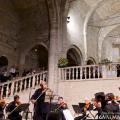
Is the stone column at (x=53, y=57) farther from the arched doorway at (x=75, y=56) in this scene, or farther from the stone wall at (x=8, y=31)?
the arched doorway at (x=75, y=56)

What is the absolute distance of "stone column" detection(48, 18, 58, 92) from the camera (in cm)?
1540

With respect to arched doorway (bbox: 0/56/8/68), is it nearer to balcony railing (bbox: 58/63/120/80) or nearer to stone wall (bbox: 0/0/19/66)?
stone wall (bbox: 0/0/19/66)

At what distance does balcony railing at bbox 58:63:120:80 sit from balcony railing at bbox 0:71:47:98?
5.60 ft

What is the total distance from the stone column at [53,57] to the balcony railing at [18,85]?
2.86ft

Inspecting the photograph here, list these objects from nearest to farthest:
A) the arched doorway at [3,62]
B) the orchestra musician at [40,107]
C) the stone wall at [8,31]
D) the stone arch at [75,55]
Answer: the orchestra musician at [40,107], the stone wall at [8,31], the arched doorway at [3,62], the stone arch at [75,55]

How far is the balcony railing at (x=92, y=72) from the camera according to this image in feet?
46.2

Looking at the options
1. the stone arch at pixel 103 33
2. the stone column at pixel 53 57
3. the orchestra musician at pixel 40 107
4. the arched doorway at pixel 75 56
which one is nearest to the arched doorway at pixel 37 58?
the arched doorway at pixel 75 56

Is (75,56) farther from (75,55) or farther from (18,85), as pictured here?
(18,85)

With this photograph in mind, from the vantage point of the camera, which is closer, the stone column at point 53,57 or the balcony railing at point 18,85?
the balcony railing at point 18,85

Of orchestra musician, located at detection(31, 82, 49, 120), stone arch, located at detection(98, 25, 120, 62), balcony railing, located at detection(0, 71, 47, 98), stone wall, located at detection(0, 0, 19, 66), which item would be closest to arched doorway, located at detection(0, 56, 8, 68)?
stone wall, located at detection(0, 0, 19, 66)

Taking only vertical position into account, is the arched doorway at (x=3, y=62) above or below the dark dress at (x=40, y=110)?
above

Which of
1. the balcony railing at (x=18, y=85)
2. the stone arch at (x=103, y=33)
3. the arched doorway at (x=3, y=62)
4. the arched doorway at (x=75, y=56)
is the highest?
the stone arch at (x=103, y=33)

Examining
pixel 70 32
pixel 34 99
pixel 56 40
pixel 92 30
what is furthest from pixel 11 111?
pixel 92 30

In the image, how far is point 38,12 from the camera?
795 inches
